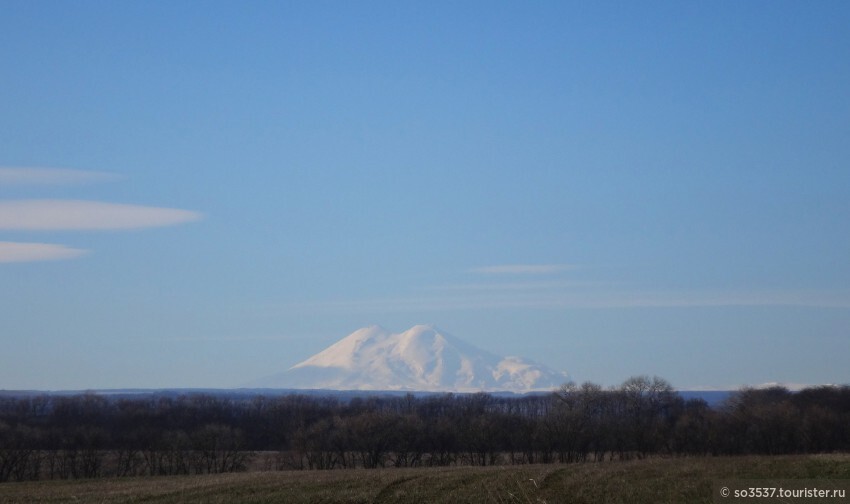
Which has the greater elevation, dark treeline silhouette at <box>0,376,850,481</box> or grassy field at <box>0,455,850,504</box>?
grassy field at <box>0,455,850,504</box>

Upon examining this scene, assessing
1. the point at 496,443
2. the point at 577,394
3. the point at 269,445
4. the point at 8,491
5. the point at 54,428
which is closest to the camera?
the point at 8,491

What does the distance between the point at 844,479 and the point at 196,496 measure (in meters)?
30.5

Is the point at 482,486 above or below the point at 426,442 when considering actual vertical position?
above

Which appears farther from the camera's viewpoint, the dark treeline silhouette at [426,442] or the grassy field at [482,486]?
the dark treeline silhouette at [426,442]

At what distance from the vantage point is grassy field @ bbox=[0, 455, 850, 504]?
39.5 meters

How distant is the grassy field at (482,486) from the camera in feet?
129

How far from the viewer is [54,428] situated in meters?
115

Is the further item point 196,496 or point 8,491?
point 8,491

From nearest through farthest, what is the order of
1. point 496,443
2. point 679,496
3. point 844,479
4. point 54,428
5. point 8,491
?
1. point 679,496
2. point 844,479
3. point 8,491
4. point 496,443
5. point 54,428

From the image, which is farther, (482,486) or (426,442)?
(426,442)

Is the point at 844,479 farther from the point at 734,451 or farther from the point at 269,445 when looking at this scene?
the point at 269,445

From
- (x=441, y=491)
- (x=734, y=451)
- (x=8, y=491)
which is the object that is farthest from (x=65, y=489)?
(x=734, y=451)

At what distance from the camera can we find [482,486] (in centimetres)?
4441

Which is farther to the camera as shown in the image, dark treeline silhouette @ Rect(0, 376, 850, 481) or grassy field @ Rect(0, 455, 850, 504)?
dark treeline silhouette @ Rect(0, 376, 850, 481)
